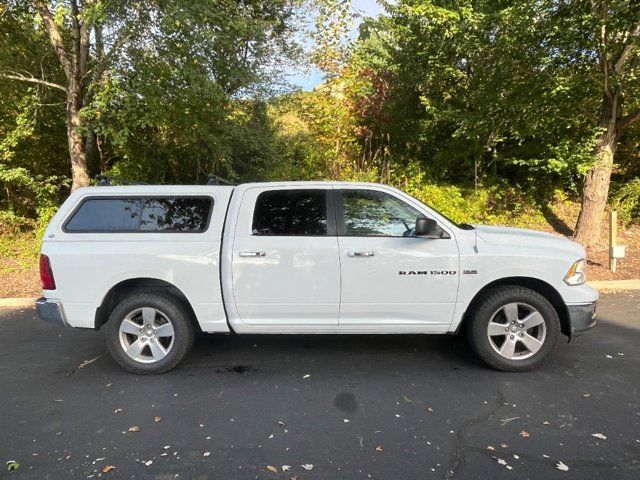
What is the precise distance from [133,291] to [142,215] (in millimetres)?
737

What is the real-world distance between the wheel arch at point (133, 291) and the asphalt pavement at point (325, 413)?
0.56 meters

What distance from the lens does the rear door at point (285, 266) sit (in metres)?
4.07

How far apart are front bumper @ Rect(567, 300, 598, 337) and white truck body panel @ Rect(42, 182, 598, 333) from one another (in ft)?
0.15

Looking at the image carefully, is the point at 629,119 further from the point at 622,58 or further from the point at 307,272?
the point at 307,272

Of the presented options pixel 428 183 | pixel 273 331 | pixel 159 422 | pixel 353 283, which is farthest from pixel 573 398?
pixel 428 183

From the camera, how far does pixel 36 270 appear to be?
28.3 feet

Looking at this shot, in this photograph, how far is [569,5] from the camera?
7461 millimetres

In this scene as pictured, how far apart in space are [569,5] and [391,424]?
25.2 ft

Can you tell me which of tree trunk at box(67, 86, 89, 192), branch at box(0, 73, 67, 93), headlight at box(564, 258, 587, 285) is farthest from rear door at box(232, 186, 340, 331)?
branch at box(0, 73, 67, 93)

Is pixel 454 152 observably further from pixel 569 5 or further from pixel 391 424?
pixel 391 424

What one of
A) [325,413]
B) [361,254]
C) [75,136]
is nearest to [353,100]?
[75,136]

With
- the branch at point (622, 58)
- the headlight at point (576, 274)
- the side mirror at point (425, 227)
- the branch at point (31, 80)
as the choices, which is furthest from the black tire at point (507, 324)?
the branch at point (31, 80)

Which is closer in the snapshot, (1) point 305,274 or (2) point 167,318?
(1) point 305,274

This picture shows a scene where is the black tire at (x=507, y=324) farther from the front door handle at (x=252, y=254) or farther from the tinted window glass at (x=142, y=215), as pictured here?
the tinted window glass at (x=142, y=215)
